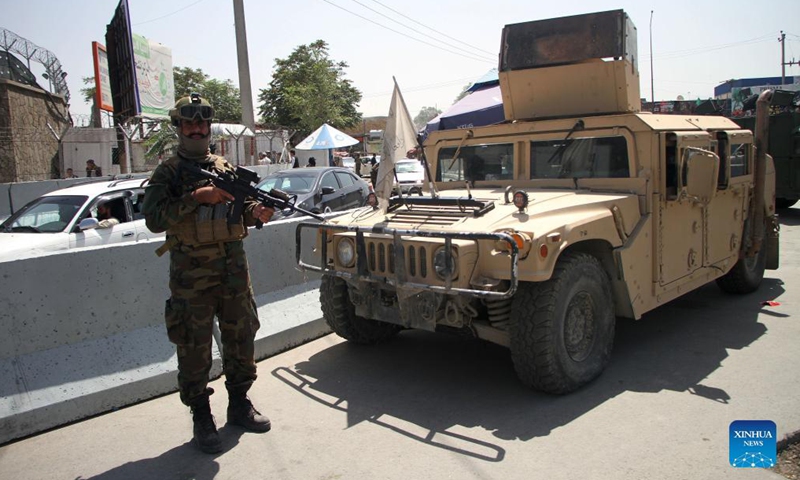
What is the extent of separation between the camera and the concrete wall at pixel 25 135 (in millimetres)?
19250

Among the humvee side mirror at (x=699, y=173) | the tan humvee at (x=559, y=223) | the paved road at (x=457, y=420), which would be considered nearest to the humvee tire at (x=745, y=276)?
the tan humvee at (x=559, y=223)

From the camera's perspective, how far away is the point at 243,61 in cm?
2002

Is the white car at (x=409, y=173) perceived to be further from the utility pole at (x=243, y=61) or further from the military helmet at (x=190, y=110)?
the military helmet at (x=190, y=110)

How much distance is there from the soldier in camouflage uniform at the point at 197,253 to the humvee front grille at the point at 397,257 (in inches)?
34.9

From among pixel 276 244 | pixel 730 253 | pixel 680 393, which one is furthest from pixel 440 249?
pixel 730 253

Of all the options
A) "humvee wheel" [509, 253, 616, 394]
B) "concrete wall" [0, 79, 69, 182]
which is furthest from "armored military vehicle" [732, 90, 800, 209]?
"concrete wall" [0, 79, 69, 182]

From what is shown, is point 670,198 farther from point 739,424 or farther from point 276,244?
point 276,244

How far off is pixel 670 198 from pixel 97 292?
4.45 metres

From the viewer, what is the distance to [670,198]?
16.6 ft

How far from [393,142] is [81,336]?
2.70 m

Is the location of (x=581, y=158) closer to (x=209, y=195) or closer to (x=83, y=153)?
(x=209, y=195)

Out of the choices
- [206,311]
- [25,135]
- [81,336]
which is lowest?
[81,336]

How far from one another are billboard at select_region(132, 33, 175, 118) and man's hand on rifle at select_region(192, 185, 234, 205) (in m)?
23.9

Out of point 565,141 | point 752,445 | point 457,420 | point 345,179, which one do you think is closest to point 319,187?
point 345,179
